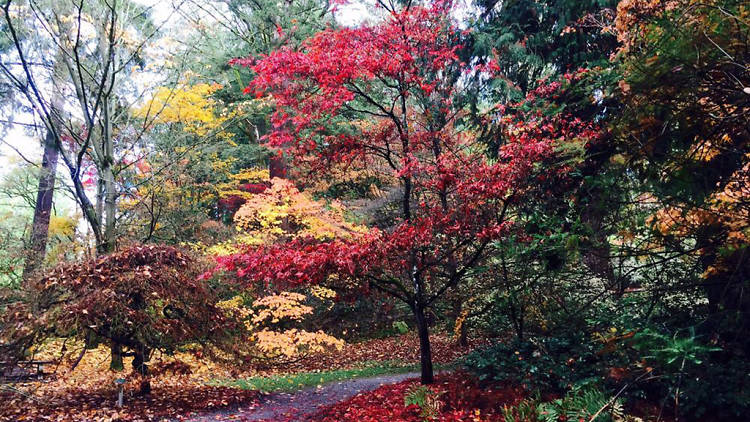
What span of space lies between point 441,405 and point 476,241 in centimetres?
254

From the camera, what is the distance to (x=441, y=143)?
890 centimetres

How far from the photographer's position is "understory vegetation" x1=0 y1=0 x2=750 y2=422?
393 cm

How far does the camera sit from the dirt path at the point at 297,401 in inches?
250

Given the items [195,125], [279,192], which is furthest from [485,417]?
[195,125]

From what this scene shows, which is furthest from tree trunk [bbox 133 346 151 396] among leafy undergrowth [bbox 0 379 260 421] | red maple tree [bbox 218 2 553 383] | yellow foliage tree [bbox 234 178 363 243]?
yellow foliage tree [bbox 234 178 363 243]

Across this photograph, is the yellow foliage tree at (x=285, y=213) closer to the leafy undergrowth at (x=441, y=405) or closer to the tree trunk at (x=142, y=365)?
the tree trunk at (x=142, y=365)

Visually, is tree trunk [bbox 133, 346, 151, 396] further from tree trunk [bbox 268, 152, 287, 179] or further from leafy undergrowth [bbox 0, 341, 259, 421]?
tree trunk [bbox 268, 152, 287, 179]

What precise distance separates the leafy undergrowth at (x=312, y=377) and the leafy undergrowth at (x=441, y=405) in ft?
11.0

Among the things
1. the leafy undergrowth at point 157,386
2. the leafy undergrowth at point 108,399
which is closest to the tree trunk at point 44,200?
the leafy undergrowth at point 157,386

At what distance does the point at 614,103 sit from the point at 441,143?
10.3 feet

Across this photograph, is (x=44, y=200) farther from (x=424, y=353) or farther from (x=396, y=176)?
(x=424, y=353)

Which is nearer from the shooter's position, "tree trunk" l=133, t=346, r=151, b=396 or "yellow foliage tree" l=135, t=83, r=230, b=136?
"tree trunk" l=133, t=346, r=151, b=396

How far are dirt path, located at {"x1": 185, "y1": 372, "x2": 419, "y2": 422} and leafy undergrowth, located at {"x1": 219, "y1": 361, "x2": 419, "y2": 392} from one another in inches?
20.1

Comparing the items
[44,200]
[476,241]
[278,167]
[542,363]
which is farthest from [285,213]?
[44,200]
